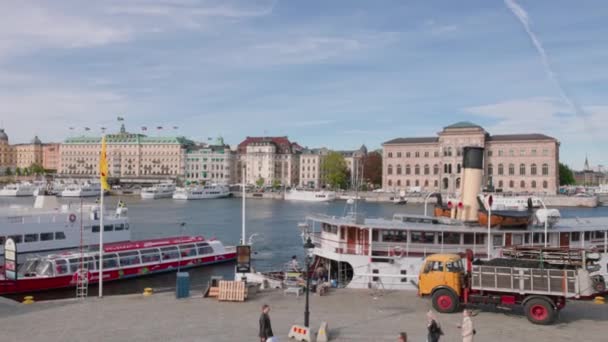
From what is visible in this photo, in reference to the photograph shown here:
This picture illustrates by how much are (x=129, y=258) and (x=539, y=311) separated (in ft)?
97.0

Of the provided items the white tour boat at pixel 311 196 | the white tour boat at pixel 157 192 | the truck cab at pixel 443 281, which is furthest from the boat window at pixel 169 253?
the white tour boat at pixel 157 192

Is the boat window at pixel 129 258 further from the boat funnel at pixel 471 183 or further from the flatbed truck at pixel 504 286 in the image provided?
Result: the flatbed truck at pixel 504 286

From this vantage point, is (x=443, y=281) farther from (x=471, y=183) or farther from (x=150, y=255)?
(x=150, y=255)

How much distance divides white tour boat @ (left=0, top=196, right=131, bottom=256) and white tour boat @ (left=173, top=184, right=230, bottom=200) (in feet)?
346

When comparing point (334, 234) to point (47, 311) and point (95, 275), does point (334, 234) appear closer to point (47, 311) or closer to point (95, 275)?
point (47, 311)

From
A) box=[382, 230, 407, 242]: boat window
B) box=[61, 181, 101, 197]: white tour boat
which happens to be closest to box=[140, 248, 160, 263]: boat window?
box=[382, 230, 407, 242]: boat window

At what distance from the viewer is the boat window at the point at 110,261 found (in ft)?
130

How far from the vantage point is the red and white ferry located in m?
35.8

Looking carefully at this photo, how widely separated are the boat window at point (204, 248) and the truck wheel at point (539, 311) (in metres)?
32.3

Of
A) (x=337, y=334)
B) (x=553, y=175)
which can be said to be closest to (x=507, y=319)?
(x=337, y=334)

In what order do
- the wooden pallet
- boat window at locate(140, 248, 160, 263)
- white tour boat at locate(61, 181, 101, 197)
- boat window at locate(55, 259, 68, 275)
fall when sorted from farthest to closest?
white tour boat at locate(61, 181, 101, 197) < boat window at locate(140, 248, 160, 263) < boat window at locate(55, 259, 68, 275) < the wooden pallet

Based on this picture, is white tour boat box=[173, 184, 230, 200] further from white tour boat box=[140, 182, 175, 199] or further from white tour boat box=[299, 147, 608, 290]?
white tour boat box=[299, 147, 608, 290]

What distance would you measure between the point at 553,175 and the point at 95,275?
139 meters

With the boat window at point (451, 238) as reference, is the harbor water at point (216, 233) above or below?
below
